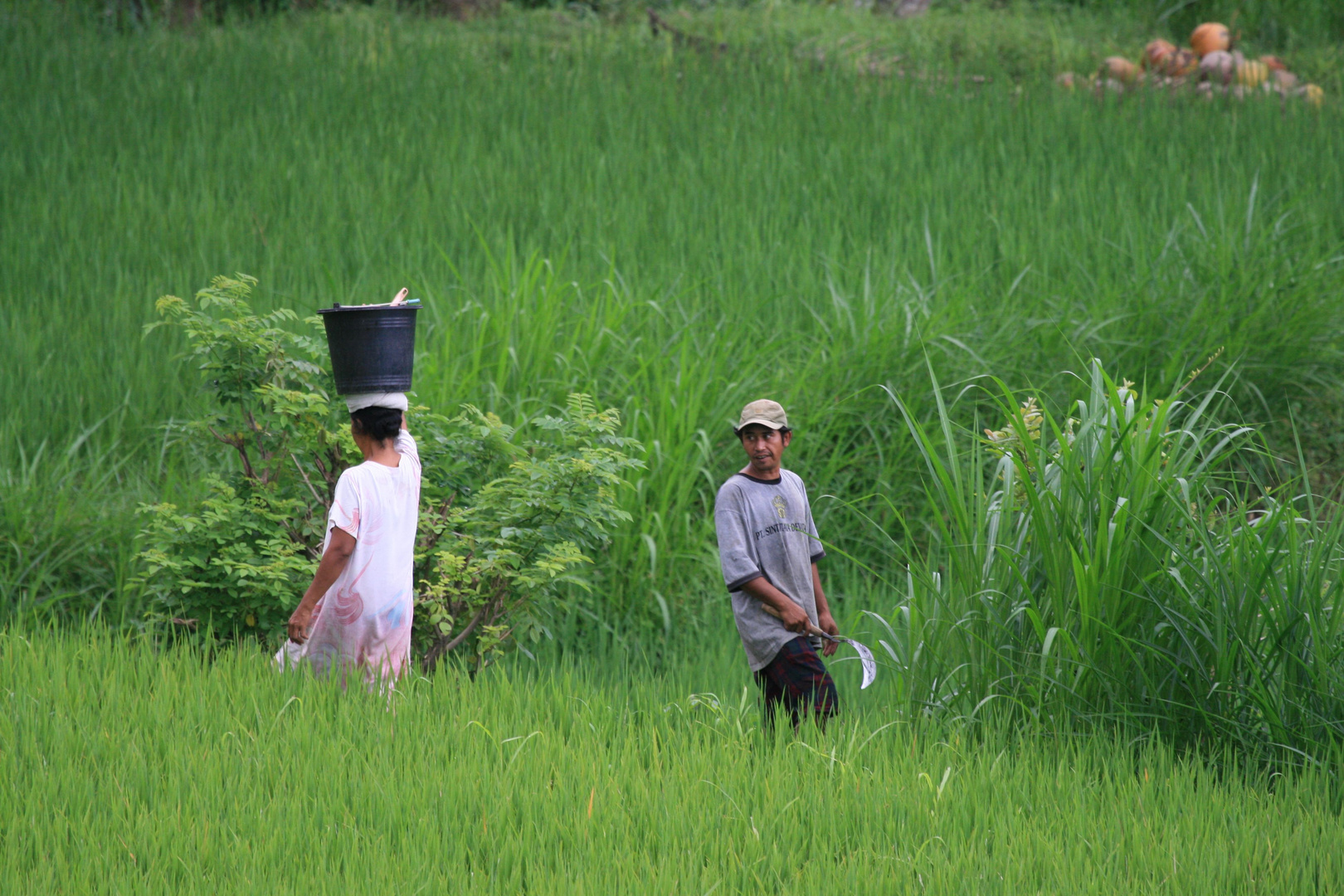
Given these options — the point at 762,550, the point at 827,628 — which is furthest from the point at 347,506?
the point at 827,628

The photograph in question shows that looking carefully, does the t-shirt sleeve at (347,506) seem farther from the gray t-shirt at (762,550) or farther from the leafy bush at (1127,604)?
the leafy bush at (1127,604)

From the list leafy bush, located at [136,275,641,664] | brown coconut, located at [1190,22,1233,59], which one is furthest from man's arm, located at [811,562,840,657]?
brown coconut, located at [1190,22,1233,59]

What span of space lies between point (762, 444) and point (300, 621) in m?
1.49

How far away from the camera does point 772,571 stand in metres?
3.65

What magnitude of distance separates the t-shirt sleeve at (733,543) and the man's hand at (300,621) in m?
1.22

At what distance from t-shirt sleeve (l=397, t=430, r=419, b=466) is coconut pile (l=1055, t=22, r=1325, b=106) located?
28.9 ft

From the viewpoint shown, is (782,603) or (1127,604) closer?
(1127,604)

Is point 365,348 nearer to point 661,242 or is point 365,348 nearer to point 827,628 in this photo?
point 827,628

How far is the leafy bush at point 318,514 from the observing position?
12.3 ft

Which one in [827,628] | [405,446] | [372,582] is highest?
[405,446]

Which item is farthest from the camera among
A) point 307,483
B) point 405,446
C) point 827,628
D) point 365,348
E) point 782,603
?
point 307,483

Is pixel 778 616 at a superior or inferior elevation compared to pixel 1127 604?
inferior

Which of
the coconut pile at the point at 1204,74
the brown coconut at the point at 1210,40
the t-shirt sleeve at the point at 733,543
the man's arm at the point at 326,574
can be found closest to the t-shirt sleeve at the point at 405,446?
the man's arm at the point at 326,574

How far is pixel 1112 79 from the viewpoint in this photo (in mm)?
11016
